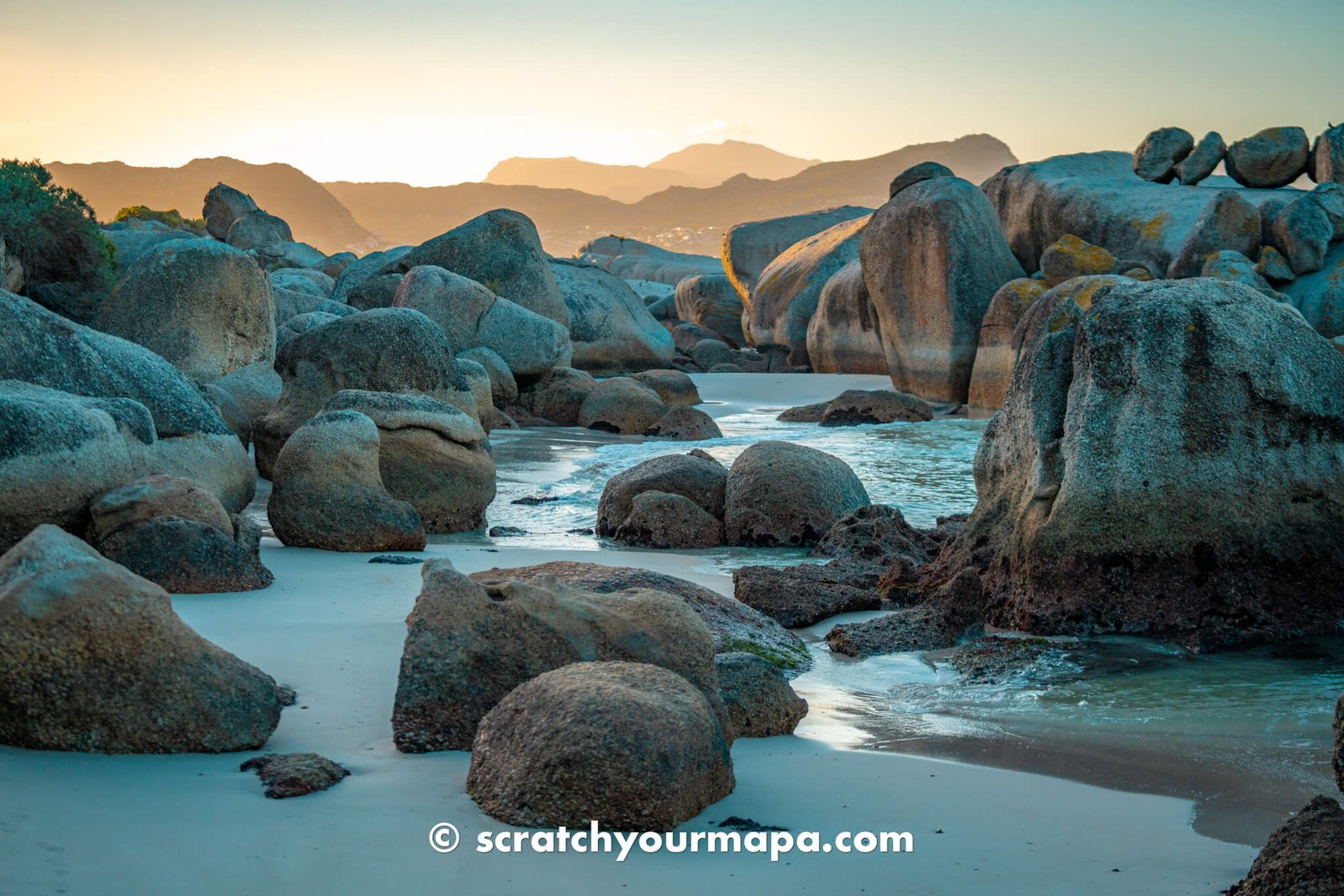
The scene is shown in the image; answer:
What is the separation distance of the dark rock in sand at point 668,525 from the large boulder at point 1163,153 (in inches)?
753

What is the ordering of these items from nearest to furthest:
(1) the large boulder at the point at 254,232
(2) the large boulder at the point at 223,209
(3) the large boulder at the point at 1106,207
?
(3) the large boulder at the point at 1106,207, (1) the large boulder at the point at 254,232, (2) the large boulder at the point at 223,209

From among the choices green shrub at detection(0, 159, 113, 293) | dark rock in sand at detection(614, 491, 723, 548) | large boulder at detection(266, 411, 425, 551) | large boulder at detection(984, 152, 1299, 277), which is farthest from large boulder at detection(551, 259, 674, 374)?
large boulder at detection(266, 411, 425, 551)

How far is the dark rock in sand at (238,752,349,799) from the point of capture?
12.1 feet

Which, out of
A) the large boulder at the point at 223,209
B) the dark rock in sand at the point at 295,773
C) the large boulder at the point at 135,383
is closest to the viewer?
the dark rock in sand at the point at 295,773

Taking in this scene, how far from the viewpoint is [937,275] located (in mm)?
24188

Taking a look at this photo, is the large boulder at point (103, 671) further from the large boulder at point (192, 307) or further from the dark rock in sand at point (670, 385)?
the dark rock in sand at point (670, 385)

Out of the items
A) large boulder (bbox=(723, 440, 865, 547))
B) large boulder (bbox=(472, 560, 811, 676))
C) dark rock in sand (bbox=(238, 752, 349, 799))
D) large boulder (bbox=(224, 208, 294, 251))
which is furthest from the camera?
large boulder (bbox=(224, 208, 294, 251))

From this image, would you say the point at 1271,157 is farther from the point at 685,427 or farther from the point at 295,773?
the point at 295,773

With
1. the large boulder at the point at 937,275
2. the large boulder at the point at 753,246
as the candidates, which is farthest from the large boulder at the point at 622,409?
the large boulder at the point at 753,246

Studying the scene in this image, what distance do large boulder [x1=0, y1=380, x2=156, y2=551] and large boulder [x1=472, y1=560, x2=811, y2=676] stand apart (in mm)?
2061

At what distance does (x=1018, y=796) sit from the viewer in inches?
162

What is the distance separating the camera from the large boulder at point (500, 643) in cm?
424

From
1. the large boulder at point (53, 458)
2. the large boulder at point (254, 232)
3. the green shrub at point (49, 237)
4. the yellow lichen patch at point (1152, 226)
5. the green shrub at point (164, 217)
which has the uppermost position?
the green shrub at point (164, 217)

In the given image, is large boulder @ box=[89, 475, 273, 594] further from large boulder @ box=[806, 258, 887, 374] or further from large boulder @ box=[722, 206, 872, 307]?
large boulder @ box=[722, 206, 872, 307]
